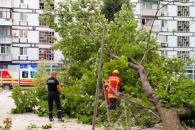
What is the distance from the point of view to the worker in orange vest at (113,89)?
13.7 metres

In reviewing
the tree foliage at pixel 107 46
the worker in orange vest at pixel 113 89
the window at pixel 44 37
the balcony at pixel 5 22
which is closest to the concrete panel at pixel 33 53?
the window at pixel 44 37

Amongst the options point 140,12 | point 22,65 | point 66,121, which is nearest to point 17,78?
point 22,65

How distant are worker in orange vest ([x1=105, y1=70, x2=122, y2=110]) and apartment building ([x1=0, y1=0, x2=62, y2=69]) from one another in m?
37.0

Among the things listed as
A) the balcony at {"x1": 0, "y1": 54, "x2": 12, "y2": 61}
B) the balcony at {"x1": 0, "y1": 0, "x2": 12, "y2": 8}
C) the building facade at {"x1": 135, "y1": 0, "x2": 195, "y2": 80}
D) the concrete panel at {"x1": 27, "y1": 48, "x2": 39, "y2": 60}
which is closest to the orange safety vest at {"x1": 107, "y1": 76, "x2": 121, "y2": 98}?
the balcony at {"x1": 0, "y1": 54, "x2": 12, "y2": 61}

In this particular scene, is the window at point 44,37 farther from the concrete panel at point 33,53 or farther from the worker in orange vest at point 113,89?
the worker in orange vest at point 113,89

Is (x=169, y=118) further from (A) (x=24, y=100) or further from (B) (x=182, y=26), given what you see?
(B) (x=182, y=26)

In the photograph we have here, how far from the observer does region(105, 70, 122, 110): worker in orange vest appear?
1372cm

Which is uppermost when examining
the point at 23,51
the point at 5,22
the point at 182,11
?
the point at 182,11

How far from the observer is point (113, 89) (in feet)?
45.1

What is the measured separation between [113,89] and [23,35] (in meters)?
40.4

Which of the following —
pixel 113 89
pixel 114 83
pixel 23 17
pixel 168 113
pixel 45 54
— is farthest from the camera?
pixel 45 54

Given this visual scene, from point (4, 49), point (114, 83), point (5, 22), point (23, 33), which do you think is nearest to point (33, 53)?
point (23, 33)

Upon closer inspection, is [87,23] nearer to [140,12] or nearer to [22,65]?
[22,65]

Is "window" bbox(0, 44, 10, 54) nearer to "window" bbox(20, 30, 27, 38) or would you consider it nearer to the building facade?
"window" bbox(20, 30, 27, 38)
